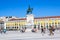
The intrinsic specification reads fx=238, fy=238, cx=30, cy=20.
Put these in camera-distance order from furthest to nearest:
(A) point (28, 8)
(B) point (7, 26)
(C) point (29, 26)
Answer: (B) point (7, 26) → (A) point (28, 8) → (C) point (29, 26)

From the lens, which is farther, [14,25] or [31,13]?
[14,25]

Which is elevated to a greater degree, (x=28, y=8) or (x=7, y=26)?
(x=28, y=8)

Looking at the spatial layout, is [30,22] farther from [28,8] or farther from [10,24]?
[10,24]

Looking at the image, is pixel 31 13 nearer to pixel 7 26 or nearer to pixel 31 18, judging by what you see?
pixel 31 18

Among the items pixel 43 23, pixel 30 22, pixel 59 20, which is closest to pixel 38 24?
pixel 43 23

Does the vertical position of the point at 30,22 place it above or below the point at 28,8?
below

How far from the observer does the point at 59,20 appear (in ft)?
225

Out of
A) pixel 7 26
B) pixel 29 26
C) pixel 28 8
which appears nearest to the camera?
pixel 29 26

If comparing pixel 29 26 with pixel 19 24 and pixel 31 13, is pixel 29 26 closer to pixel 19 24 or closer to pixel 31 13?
pixel 31 13

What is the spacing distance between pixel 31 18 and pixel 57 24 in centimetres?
1535

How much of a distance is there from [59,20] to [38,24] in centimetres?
642

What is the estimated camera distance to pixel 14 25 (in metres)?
67.7

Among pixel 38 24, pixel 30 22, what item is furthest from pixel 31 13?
pixel 38 24

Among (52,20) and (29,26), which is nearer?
(29,26)
